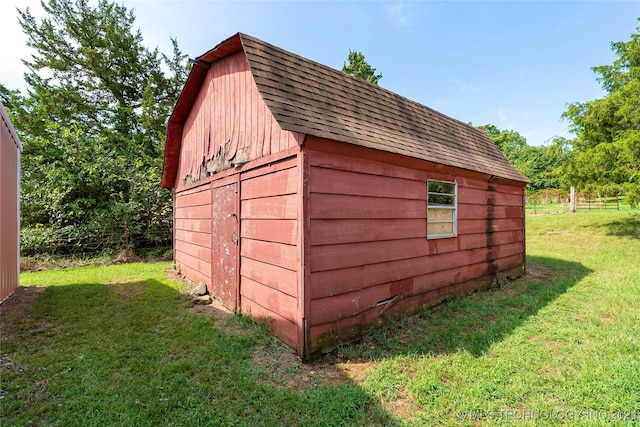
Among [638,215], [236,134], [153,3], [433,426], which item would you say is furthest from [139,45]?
[638,215]

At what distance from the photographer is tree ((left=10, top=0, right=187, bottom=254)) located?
10266 millimetres

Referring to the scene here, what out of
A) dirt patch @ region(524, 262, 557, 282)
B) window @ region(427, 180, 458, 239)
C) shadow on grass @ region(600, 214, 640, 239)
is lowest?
dirt patch @ region(524, 262, 557, 282)

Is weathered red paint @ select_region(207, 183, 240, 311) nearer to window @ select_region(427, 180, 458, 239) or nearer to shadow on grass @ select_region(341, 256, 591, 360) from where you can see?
shadow on grass @ select_region(341, 256, 591, 360)

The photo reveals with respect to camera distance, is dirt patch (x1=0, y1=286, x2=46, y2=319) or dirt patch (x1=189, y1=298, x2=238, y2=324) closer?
dirt patch (x1=189, y1=298, x2=238, y2=324)

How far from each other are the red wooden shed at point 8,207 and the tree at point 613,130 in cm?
1783

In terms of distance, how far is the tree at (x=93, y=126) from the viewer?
33.7 feet

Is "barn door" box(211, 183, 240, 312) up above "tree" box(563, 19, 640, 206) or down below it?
below

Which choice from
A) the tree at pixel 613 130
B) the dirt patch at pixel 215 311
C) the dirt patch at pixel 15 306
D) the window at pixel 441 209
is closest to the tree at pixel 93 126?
the dirt patch at pixel 15 306

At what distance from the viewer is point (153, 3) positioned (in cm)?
571

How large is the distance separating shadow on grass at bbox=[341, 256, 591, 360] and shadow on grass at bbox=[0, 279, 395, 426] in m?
1.10

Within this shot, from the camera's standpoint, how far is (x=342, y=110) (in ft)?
14.4

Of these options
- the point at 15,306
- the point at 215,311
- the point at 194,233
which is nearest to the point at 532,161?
the point at 194,233

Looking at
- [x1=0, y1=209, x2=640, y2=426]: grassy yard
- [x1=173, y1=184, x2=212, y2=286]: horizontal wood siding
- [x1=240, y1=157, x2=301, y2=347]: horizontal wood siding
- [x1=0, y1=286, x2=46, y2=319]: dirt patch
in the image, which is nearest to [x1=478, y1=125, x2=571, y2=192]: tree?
[x1=0, y1=209, x2=640, y2=426]: grassy yard

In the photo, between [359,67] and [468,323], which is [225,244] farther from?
[359,67]
